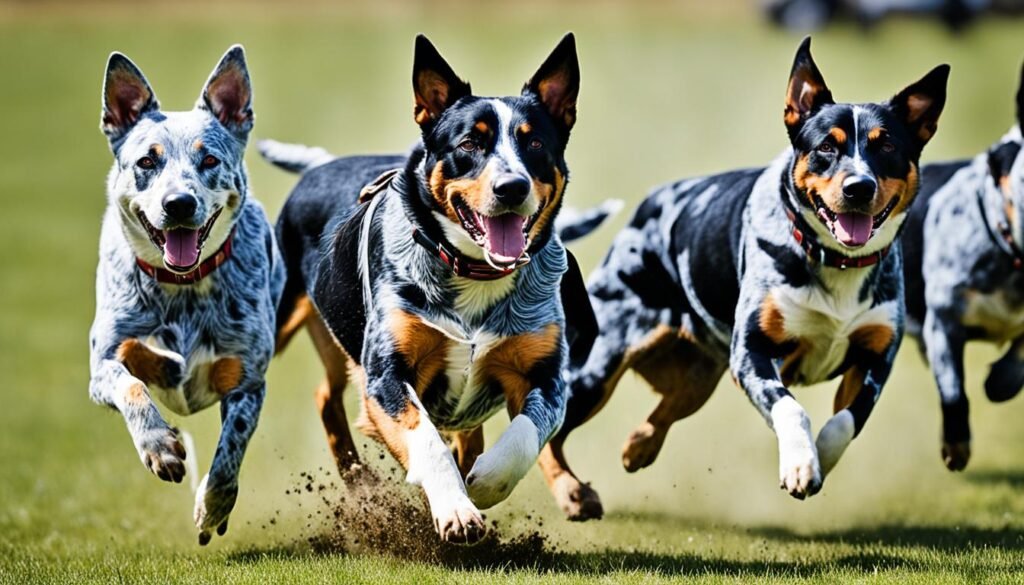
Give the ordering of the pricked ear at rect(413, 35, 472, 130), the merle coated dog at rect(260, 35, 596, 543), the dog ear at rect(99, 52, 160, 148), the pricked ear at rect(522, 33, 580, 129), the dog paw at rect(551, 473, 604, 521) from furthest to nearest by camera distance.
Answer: the dog paw at rect(551, 473, 604, 521) < the dog ear at rect(99, 52, 160, 148) < the pricked ear at rect(522, 33, 580, 129) < the pricked ear at rect(413, 35, 472, 130) < the merle coated dog at rect(260, 35, 596, 543)

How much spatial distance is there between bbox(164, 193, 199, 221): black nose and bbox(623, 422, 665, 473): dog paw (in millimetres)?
2989

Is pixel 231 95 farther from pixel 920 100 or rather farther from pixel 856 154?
pixel 920 100

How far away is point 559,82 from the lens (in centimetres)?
595

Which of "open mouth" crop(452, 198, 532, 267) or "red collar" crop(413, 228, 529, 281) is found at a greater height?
"open mouth" crop(452, 198, 532, 267)

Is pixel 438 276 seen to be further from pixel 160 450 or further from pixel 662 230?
pixel 662 230

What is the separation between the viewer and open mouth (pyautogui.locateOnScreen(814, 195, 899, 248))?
6.30 metres

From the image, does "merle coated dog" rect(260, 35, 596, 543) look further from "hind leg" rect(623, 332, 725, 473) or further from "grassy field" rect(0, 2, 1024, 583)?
"hind leg" rect(623, 332, 725, 473)

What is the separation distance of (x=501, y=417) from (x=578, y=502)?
4.57 m

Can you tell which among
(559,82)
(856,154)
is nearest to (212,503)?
(559,82)

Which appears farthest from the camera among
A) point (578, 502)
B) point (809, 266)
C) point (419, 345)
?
point (578, 502)

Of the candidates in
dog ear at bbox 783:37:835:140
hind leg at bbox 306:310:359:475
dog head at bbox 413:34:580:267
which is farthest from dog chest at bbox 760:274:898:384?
hind leg at bbox 306:310:359:475

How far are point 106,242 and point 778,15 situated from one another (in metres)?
25.7

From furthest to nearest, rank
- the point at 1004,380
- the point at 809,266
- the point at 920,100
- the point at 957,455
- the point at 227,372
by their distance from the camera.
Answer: the point at 1004,380 → the point at 957,455 → the point at 809,266 → the point at 920,100 → the point at 227,372

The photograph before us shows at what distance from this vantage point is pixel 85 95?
32.3 metres
